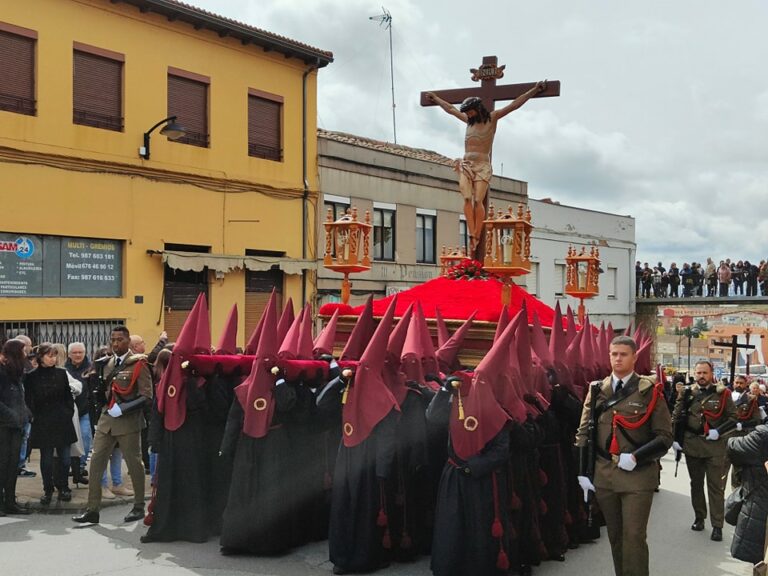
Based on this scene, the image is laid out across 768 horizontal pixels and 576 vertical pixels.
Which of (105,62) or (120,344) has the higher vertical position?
(105,62)

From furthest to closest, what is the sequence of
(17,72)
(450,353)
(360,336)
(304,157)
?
(304,157) < (17,72) < (450,353) < (360,336)

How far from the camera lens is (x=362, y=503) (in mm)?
6398

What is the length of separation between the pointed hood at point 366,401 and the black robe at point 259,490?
0.73 meters

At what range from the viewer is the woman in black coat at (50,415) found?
8242mm

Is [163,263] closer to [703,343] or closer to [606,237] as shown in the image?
[606,237]

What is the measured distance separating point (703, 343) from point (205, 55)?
77.4 ft

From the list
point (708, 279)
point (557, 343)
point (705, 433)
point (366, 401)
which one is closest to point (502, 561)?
point (366, 401)

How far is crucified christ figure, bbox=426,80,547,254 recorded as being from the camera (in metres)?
9.69

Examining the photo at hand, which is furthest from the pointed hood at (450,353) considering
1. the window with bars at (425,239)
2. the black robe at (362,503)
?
the window with bars at (425,239)

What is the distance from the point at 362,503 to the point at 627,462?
220cm

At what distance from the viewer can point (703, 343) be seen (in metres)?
31.7

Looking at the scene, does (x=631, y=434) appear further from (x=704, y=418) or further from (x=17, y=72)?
(x=17, y=72)

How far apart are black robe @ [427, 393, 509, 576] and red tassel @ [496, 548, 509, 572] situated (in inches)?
0.7

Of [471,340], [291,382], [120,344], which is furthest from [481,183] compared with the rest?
[120,344]
